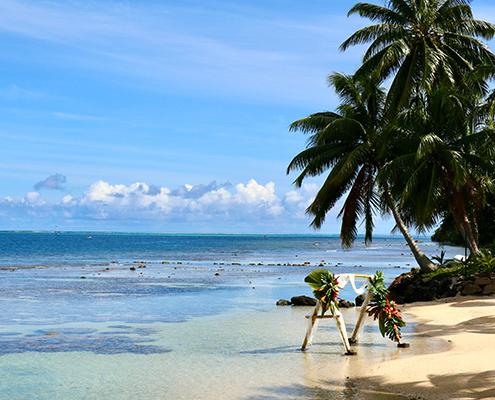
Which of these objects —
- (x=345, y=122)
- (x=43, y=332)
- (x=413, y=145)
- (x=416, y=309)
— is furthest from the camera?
(x=345, y=122)

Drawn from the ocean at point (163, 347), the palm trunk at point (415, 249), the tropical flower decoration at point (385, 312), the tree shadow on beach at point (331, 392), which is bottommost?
the ocean at point (163, 347)

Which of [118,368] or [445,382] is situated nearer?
[445,382]

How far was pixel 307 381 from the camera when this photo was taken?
969cm

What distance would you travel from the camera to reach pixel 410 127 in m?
22.7

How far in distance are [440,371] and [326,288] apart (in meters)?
2.78

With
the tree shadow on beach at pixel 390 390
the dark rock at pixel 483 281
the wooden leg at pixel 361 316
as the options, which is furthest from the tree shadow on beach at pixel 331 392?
the dark rock at pixel 483 281

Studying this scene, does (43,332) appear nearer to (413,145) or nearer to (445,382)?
(445,382)

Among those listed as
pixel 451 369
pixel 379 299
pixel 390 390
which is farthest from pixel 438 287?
pixel 390 390

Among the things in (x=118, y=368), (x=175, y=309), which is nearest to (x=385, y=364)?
(x=118, y=368)

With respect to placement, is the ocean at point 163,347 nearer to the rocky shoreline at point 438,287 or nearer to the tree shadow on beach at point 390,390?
the tree shadow on beach at point 390,390

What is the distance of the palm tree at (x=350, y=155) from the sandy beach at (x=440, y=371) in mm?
11418

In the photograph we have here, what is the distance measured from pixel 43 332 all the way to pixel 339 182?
14704 millimetres

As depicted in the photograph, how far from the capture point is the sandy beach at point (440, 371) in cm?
863

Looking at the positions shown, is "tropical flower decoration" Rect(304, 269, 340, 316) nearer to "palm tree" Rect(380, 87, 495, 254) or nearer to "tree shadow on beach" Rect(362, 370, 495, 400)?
"tree shadow on beach" Rect(362, 370, 495, 400)
